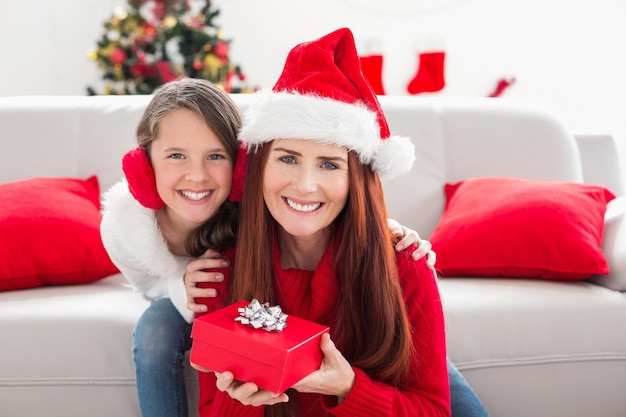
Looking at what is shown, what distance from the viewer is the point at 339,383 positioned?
4.10 ft

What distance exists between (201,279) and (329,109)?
0.48 meters

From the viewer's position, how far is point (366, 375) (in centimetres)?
129

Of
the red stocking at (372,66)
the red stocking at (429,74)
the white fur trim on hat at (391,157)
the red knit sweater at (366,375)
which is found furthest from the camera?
the red stocking at (429,74)

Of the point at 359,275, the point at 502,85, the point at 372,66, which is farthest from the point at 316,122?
the point at 502,85

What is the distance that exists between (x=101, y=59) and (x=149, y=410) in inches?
98.0

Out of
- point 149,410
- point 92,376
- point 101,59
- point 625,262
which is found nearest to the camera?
point 149,410

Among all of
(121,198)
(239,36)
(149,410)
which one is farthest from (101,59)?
(149,410)

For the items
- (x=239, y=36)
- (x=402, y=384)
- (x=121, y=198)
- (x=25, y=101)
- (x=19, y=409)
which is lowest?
(x=19, y=409)

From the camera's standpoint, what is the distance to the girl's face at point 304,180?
1.32 m

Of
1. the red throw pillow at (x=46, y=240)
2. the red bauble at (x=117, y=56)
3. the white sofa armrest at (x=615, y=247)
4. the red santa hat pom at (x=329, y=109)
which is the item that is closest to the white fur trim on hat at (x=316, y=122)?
the red santa hat pom at (x=329, y=109)

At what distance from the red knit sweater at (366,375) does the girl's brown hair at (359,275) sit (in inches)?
1.2

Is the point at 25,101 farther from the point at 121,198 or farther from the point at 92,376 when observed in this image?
the point at 92,376

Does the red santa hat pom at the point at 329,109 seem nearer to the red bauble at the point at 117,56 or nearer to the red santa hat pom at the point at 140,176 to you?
the red santa hat pom at the point at 140,176

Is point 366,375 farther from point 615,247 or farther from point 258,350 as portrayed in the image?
point 615,247
